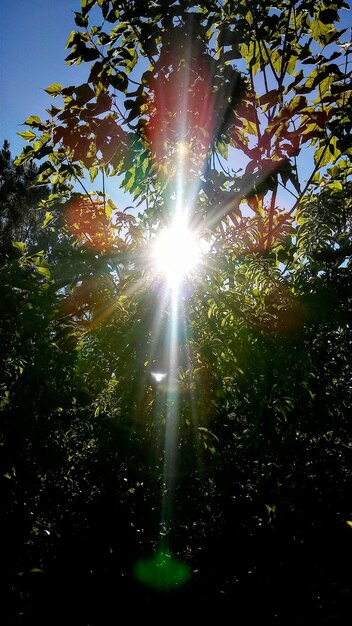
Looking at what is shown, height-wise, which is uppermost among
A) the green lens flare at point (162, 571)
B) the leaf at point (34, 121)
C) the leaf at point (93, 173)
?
the leaf at point (34, 121)

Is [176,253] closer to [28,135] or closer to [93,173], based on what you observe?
[93,173]

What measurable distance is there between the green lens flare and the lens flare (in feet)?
4.65

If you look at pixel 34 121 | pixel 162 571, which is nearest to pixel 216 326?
pixel 162 571

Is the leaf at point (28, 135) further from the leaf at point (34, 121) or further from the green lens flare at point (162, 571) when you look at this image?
the green lens flare at point (162, 571)

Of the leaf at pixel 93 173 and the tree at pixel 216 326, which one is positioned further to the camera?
the leaf at pixel 93 173

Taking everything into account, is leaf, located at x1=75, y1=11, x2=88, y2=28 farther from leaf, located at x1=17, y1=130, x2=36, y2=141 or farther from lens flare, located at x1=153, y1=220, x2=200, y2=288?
lens flare, located at x1=153, y1=220, x2=200, y2=288

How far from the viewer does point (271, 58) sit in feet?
7.22

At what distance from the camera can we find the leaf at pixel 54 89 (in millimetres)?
2039

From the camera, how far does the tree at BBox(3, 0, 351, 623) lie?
154cm

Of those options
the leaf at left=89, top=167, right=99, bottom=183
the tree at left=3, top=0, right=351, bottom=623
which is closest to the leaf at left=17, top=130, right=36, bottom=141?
the tree at left=3, top=0, right=351, bottom=623

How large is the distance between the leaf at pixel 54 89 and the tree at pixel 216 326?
0.01 m

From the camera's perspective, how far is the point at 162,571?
1.79 m

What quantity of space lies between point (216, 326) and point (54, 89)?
1.66 metres

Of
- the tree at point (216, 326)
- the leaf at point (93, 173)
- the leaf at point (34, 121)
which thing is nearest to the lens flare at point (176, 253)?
the tree at point (216, 326)
